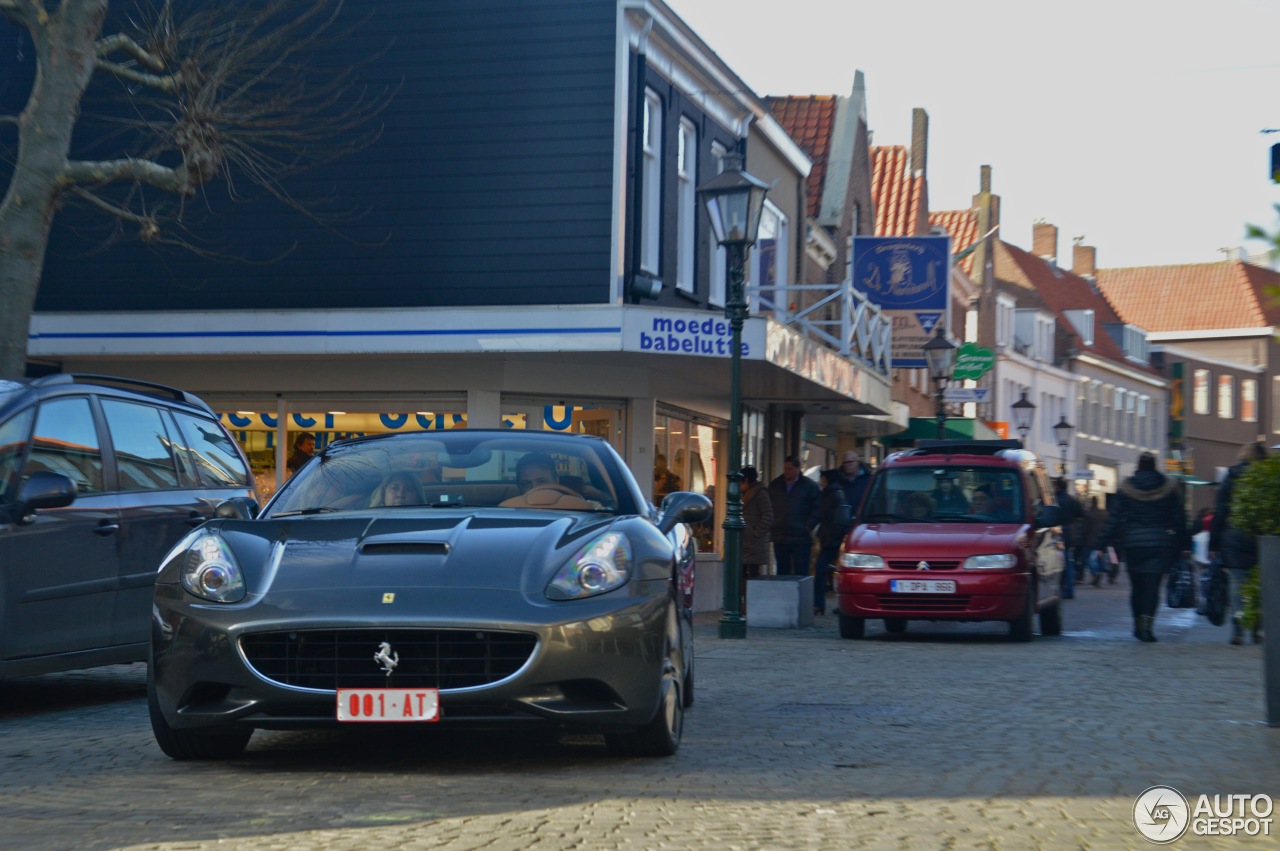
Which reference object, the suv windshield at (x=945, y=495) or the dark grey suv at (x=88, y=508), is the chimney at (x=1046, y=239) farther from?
the dark grey suv at (x=88, y=508)

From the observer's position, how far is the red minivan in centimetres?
1544

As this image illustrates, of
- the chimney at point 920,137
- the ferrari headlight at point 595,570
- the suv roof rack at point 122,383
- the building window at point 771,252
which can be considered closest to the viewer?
the ferrari headlight at point 595,570

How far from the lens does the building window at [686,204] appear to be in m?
22.9

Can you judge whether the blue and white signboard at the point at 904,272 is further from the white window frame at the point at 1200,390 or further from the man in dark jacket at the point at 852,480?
the white window frame at the point at 1200,390

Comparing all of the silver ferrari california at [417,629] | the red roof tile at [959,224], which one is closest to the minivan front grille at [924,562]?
the silver ferrari california at [417,629]

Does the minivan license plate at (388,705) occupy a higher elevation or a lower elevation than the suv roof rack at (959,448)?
lower

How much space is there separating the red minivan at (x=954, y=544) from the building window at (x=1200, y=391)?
67783 mm

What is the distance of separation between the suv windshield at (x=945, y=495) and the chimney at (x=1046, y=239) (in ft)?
212

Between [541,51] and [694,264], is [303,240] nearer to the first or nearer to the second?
[541,51]

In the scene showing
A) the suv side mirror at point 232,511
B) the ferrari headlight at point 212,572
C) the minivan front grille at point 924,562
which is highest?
the suv side mirror at point 232,511

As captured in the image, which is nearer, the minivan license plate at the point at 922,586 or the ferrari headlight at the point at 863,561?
the minivan license plate at the point at 922,586

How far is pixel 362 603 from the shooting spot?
20.0 ft

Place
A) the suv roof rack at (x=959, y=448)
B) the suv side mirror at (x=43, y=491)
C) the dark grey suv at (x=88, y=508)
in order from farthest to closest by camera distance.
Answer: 1. the suv roof rack at (x=959, y=448)
2. the dark grey suv at (x=88, y=508)
3. the suv side mirror at (x=43, y=491)

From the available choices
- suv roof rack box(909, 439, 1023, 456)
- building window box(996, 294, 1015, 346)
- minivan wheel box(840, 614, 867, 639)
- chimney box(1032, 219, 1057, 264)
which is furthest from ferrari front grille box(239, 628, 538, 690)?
chimney box(1032, 219, 1057, 264)
